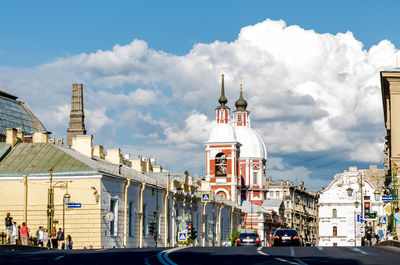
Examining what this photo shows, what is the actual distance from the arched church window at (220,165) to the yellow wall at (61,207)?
7499cm

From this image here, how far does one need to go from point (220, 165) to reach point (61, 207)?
76691 millimetres

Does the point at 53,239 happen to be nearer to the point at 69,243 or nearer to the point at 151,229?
the point at 69,243

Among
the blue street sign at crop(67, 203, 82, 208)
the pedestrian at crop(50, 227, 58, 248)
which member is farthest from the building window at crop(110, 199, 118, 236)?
the pedestrian at crop(50, 227, 58, 248)

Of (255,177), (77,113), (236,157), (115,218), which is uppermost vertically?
(77,113)

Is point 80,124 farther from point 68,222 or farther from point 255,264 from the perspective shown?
point 255,264

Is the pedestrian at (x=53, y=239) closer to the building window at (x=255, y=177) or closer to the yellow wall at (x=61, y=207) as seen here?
the yellow wall at (x=61, y=207)

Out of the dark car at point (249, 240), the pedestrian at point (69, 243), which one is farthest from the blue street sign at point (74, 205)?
the dark car at point (249, 240)

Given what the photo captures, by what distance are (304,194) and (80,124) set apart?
290 ft

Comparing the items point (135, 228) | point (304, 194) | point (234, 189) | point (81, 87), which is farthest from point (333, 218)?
point (135, 228)

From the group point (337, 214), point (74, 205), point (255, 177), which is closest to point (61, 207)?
point (74, 205)

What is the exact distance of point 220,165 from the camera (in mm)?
130375

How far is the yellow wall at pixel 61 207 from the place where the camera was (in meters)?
54.0

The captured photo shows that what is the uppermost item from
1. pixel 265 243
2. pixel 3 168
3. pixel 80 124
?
pixel 80 124

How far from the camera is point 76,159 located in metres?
58.1
